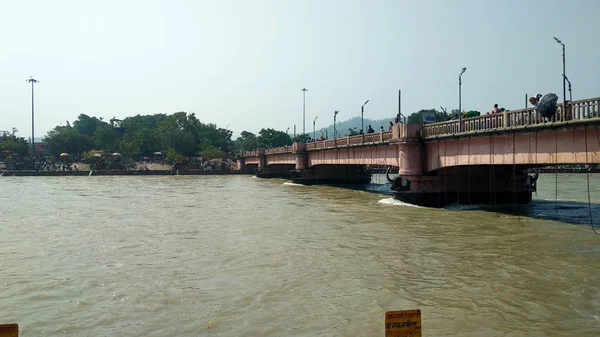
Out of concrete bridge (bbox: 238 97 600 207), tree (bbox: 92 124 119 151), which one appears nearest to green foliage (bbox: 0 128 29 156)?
tree (bbox: 92 124 119 151)

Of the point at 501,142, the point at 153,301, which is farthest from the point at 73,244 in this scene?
the point at 501,142

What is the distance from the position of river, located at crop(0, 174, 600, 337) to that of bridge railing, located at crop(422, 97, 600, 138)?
4.58m

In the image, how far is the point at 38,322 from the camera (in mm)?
10039

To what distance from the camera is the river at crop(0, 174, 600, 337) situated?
32.4 feet

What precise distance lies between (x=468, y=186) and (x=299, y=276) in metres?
21.5

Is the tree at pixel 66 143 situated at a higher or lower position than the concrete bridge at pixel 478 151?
higher

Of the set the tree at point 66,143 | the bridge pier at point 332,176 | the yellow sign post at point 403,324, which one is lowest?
the yellow sign post at point 403,324

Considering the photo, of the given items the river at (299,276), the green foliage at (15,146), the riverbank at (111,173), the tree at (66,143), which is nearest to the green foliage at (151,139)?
the tree at (66,143)

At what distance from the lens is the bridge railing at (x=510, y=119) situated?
19.3 meters

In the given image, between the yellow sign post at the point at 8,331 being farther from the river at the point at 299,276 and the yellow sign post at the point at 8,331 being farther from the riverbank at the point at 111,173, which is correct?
the riverbank at the point at 111,173

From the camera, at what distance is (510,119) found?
2358 cm

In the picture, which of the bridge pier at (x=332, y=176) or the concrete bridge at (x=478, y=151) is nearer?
the concrete bridge at (x=478, y=151)

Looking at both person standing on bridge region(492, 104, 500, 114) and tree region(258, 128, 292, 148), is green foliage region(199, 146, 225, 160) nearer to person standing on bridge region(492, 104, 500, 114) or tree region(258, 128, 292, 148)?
tree region(258, 128, 292, 148)

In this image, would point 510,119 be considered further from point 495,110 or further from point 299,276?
point 299,276
